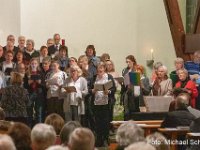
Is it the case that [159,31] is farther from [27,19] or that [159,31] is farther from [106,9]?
[27,19]

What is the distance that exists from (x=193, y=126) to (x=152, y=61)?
8.86 metres

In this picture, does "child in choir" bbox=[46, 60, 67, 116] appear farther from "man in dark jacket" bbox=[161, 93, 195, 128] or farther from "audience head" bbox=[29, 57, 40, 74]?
"man in dark jacket" bbox=[161, 93, 195, 128]

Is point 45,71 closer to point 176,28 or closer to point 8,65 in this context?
point 8,65

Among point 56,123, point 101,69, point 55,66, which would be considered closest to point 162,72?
point 101,69

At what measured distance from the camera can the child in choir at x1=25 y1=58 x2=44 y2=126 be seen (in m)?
11.5

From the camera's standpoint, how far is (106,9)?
54.9 feet

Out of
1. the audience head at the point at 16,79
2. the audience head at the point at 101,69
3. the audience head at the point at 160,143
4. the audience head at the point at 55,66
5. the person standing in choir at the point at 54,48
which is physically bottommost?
the audience head at the point at 160,143

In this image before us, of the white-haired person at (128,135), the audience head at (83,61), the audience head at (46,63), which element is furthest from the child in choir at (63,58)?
the white-haired person at (128,135)

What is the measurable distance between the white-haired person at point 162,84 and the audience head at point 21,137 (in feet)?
18.7

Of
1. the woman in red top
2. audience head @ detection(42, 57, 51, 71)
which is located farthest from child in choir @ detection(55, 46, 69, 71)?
the woman in red top

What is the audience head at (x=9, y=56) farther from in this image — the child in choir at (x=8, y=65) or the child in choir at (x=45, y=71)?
the child in choir at (x=45, y=71)

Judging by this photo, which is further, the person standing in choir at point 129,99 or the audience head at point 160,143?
the person standing in choir at point 129,99

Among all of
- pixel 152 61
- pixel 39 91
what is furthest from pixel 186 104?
pixel 152 61

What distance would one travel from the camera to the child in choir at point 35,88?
37.6 feet
